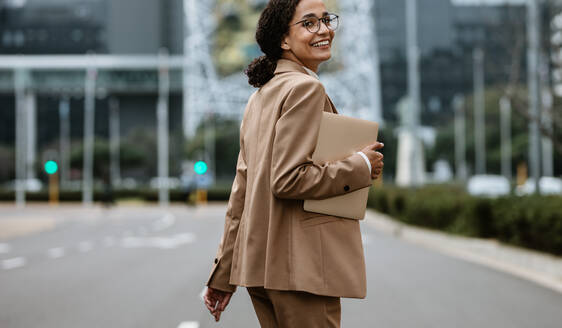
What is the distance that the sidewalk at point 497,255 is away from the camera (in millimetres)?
9148

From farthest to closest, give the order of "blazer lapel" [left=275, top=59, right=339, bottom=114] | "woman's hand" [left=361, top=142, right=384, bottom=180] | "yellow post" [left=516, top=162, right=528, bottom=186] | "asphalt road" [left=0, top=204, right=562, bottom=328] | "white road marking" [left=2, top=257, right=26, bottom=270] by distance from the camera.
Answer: "yellow post" [left=516, top=162, right=528, bottom=186] < "white road marking" [left=2, top=257, right=26, bottom=270] < "asphalt road" [left=0, top=204, right=562, bottom=328] < "blazer lapel" [left=275, top=59, right=339, bottom=114] < "woman's hand" [left=361, top=142, right=384, bottom=180]

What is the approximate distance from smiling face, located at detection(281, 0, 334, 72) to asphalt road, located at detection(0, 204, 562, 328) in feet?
12.7

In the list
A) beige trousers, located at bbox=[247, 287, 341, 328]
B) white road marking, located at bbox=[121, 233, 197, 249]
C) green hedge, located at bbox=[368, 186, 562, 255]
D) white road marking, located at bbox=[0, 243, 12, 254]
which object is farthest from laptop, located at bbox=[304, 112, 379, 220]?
white road marking, located at bbox=[0, 243, 12, 254]

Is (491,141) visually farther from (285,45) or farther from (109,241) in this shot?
(285,45)

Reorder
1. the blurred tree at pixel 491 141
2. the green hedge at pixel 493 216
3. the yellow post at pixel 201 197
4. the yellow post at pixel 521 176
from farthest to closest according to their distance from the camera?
1. the blurred tree at pixel 491 141
2. the yellow post at pixel 201 197
3. the yellow post at pixel 521 176
4. the green hedge at pixel 493 216

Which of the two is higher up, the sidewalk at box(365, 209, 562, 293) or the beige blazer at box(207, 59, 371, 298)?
the beige blazer at box(207, 59, 371, 298)

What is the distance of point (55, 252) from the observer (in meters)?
13.2

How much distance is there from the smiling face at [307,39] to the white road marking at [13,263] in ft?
30.4

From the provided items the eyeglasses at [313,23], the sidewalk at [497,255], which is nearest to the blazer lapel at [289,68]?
the eyeglasses at [313,23]

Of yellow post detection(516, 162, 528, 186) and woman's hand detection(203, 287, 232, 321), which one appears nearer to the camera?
woman's hand detection(203, 287, 232, 321)

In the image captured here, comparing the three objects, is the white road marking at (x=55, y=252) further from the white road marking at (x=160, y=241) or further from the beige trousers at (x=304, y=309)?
the beige trousers at (x=304, y=309)

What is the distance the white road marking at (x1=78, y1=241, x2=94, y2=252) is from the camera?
1386cm

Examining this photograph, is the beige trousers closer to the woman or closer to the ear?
the woman

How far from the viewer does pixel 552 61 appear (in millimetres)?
14359
